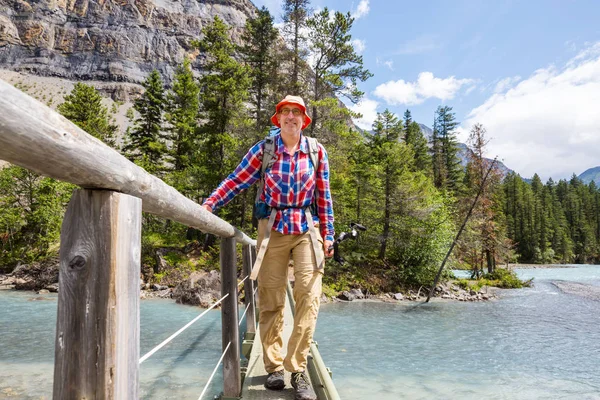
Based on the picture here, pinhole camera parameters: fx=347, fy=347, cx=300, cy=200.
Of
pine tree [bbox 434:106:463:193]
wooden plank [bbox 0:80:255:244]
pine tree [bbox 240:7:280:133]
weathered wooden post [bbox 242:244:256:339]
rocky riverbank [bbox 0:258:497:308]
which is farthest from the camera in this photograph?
pine tree [bbox 434:106:463:193]

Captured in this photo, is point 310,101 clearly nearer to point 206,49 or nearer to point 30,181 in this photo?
point 206,49

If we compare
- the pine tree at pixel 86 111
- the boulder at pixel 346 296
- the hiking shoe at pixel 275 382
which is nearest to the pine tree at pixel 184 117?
the pine tree at pixel 86 111

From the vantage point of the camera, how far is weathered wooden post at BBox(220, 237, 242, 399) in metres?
2.73

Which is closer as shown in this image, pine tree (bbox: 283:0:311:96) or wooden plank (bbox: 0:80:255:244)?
wooden plank (bbox: 0:80:255:244)

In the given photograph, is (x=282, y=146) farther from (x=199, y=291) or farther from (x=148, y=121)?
(x=148, y=121)

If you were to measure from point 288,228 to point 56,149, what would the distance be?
2115 millimetres

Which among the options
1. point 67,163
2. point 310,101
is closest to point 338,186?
point 310,101

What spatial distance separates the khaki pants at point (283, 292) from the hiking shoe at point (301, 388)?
0.30 ft

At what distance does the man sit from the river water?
7.69ft

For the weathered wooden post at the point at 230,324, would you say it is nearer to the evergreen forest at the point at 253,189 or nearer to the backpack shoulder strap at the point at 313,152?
the backpack shoulder strap at the point at 313,152

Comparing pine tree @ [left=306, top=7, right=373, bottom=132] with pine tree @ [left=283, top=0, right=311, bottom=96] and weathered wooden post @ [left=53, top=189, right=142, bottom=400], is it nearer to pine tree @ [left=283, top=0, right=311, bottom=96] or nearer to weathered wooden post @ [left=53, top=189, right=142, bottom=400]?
pine tree @ [left=283, top=0, right=311, bottom=96]

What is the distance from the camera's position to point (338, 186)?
20266 millimetres

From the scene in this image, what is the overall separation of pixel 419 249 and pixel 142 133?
2292 cm

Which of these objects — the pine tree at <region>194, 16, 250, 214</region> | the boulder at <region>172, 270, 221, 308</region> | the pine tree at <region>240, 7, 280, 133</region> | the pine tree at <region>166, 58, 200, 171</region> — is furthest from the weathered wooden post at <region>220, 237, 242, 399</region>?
the pine tree at <region>166, 58, 200, 171</region>
